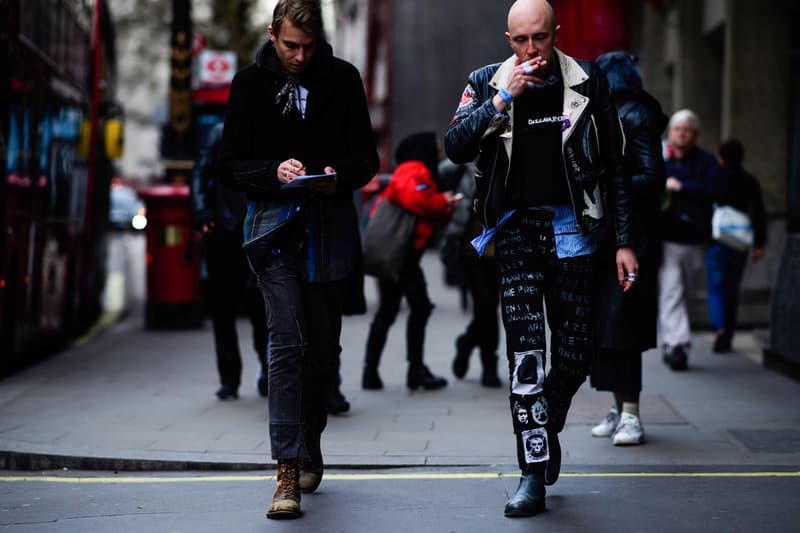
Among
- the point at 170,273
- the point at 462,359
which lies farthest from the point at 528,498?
the point at 170,273

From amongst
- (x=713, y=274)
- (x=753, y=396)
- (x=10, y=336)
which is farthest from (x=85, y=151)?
(x=753, y=396)

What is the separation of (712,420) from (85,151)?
8.63 meters

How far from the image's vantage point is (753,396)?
335 inches

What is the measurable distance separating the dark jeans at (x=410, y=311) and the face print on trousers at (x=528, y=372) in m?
3.81

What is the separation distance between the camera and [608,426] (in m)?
7.06

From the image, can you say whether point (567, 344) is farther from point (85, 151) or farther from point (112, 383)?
point (85, 151)

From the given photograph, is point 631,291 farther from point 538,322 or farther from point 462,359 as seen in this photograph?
point 462,359

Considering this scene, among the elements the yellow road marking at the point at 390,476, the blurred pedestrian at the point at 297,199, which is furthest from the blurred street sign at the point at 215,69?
the blurred pedestrian at the point at 297,199

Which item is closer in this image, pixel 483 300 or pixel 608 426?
pixel 608 426

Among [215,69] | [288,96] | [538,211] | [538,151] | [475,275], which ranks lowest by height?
[475,275]

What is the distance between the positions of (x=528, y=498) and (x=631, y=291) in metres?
1.92

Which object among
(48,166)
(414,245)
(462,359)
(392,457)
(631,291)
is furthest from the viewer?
(48,166)

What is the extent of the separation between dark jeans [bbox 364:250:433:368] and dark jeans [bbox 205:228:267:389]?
884mm

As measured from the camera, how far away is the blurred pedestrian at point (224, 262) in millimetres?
8195
